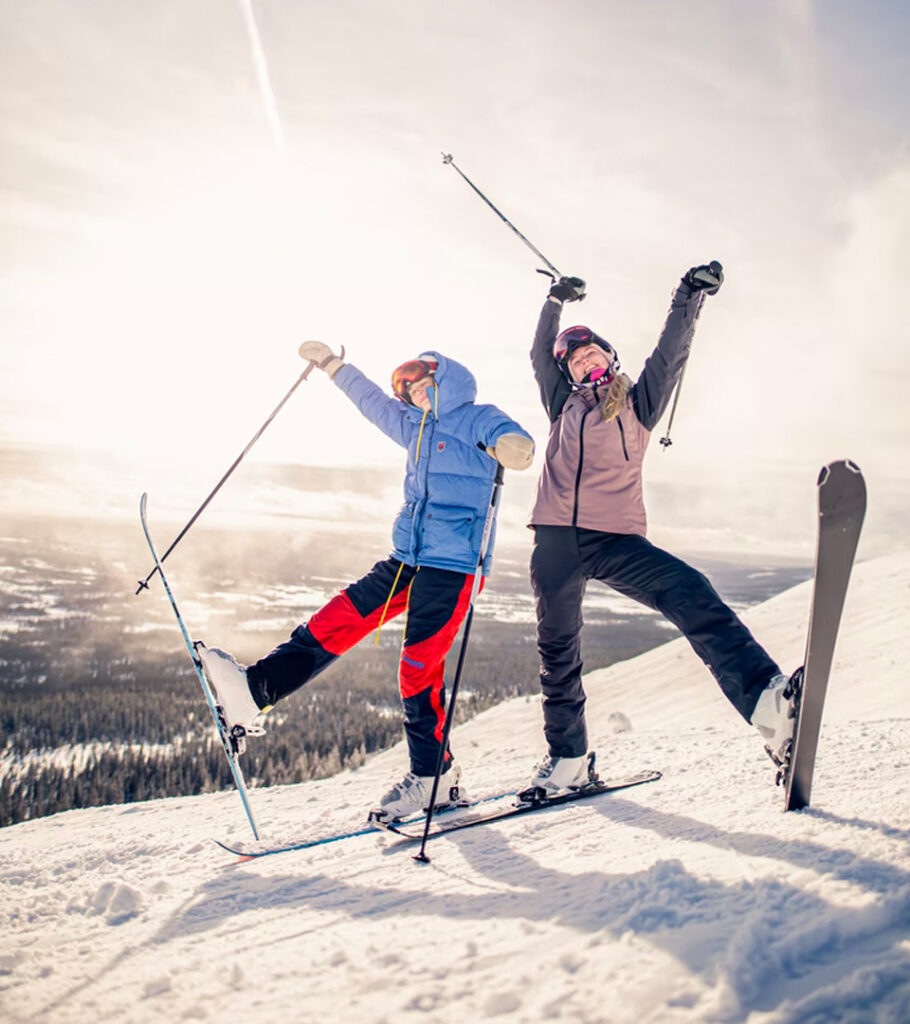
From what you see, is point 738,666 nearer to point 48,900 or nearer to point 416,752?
point 416,752

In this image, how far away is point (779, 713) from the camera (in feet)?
8.87

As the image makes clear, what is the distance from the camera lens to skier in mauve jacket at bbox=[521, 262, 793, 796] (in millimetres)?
3424

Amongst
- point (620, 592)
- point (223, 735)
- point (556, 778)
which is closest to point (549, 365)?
point (620, 592)

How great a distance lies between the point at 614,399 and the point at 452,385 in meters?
1.01

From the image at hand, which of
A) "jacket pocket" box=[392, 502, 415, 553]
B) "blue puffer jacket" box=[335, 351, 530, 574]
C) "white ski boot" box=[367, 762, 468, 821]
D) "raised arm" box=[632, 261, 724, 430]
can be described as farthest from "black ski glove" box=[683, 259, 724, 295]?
"white ski boot" box=[367, 762, 468, 821]

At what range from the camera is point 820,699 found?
8.37 ft

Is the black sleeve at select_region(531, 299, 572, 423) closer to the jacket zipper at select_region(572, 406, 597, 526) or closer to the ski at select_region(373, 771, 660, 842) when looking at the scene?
the jacket zipper at select_region(572, 406, 597, 526)

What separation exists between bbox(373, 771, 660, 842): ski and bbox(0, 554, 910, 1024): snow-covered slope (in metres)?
0.13

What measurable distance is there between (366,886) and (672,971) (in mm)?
1423

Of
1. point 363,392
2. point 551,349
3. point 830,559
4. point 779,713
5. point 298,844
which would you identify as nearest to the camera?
point 830,559

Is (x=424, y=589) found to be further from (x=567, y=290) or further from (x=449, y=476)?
(x=567, y=290)

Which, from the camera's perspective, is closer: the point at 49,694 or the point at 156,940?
the point at 156,940

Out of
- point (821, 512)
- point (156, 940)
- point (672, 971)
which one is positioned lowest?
point (156, 940)

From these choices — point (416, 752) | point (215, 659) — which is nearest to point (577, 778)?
point (416, 752)
